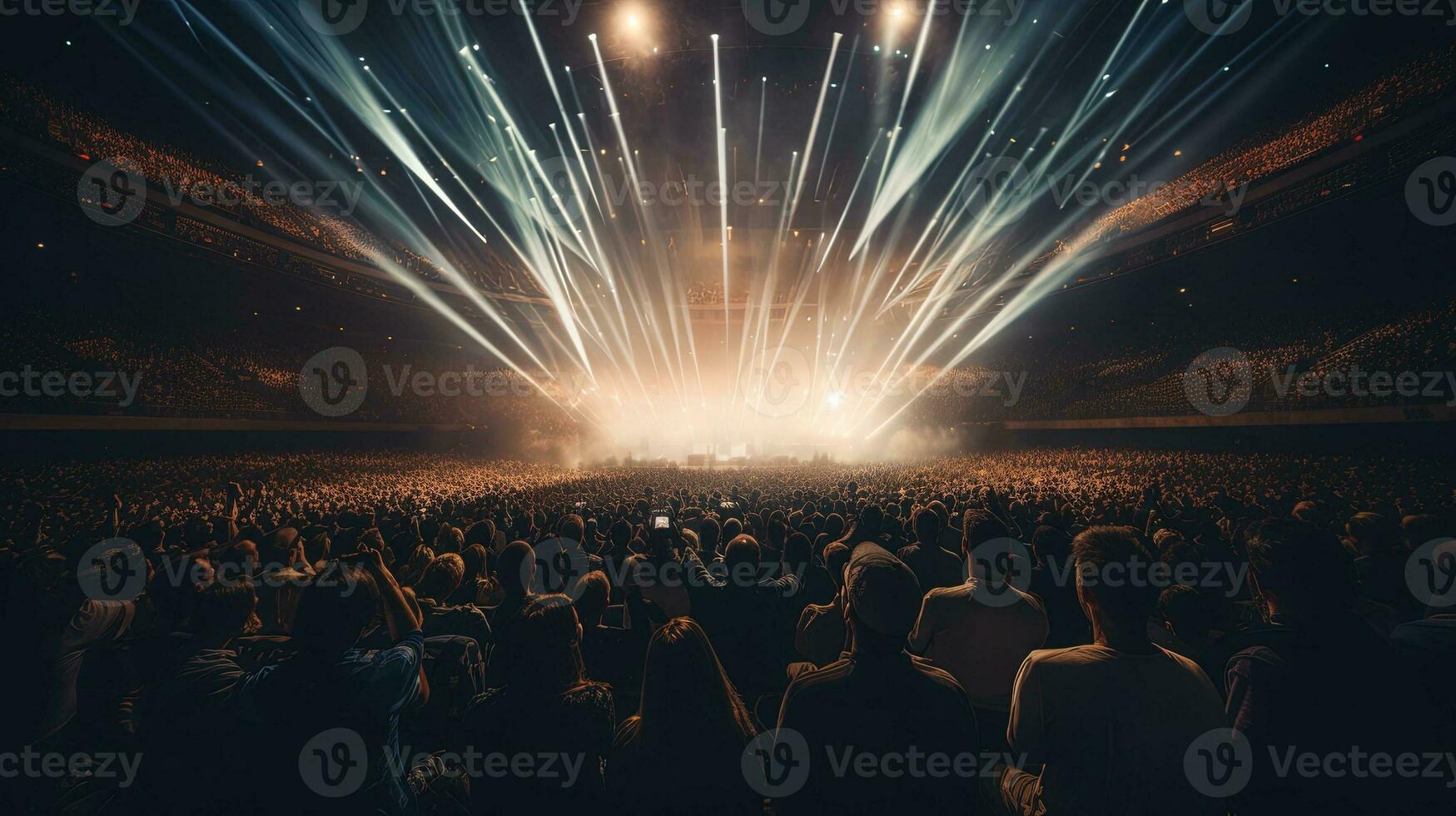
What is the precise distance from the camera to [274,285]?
76.9 feet

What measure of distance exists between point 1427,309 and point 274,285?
41.8 meters

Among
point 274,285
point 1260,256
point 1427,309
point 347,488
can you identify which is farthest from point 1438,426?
point 274,285

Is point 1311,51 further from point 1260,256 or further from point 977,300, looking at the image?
point 977,300

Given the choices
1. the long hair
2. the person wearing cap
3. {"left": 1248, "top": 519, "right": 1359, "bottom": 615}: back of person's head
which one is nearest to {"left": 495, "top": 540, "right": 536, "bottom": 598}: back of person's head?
the long hair
